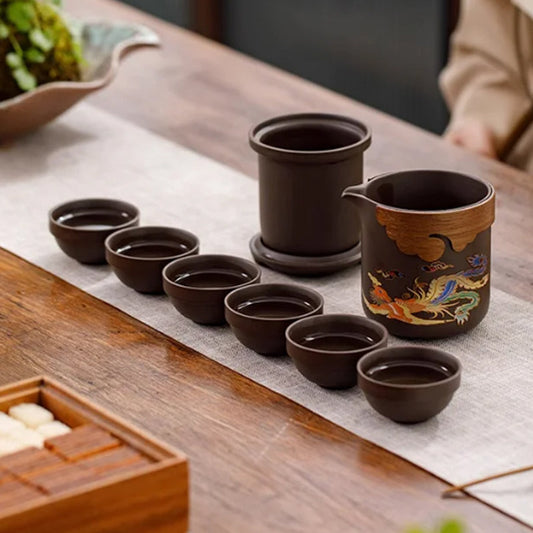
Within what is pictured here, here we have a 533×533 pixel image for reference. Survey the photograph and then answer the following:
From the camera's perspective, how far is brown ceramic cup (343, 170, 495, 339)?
125cm

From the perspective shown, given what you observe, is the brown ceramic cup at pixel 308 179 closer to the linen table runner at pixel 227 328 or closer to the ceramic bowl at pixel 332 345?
the linen table runner at pixel 227 328

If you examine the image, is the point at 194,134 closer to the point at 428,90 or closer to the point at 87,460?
the point at 87,460

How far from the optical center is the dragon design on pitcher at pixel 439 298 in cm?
127

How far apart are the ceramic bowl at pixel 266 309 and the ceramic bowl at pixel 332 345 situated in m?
0.02

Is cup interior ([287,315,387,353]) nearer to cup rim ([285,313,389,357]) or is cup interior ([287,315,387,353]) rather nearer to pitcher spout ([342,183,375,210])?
cup rim ([285,313,389,357])

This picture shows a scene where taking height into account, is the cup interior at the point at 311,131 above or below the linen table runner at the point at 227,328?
above

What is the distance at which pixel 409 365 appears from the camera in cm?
117

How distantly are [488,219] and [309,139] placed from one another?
317 millimetres

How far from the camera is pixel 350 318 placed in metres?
1.24

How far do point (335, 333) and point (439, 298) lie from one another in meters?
0.12

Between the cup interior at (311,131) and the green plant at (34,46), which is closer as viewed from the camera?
the cup interior at (311,131)

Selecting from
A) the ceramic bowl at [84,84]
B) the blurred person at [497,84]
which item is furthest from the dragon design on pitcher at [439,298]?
the blurred person at [497,84]

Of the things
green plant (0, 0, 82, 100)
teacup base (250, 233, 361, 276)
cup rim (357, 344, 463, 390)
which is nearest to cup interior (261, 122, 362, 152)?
teacup base (250, 233, 361, 276)

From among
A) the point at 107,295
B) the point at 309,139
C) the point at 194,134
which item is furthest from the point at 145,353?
the point at 194,134
